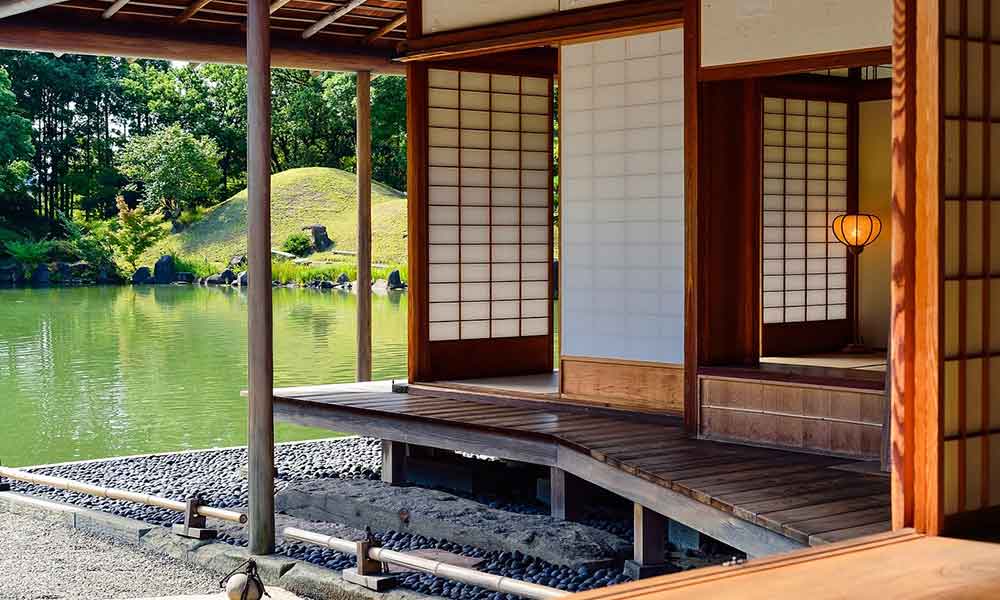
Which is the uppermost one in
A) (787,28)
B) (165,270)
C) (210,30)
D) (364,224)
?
(210,30)

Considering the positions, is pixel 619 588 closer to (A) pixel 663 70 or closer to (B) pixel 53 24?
(A) pixel 663 70

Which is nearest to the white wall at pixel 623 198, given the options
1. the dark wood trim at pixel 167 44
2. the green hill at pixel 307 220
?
the dark wood trim at pixel 167 44

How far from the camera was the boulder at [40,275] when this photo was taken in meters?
27.7

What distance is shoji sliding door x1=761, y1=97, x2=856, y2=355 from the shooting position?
22.1 ft

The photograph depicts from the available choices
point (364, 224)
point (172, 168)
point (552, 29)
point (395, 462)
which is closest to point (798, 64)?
point (552, 29)

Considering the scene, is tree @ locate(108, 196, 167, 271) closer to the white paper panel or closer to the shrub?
the shrub

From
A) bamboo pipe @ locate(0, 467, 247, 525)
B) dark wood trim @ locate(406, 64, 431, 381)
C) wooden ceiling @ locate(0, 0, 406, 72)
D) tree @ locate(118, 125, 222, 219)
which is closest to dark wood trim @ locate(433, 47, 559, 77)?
dark wood trim @ locate(406, 64, 431, 381)

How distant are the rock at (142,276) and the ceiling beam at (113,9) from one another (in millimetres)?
22075

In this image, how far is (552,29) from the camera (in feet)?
20.4

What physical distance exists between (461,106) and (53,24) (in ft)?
8.18

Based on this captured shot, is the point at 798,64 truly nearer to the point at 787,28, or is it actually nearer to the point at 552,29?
the point at 787,28

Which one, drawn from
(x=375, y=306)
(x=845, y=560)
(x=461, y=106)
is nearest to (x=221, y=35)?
(x=461, y=106)

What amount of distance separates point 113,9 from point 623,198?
3281 millimetres

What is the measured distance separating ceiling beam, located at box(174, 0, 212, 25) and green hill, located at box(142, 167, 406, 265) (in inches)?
774
